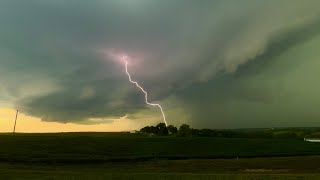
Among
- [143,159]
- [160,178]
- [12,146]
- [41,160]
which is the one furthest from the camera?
[12,146]

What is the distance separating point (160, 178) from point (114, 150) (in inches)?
3337

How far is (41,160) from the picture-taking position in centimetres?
10925

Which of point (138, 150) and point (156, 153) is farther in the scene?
point (138, 150)

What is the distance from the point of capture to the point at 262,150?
501ft

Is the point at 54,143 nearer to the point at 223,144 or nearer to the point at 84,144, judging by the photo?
the point at 84,144

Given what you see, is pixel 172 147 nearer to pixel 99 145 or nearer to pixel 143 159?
pixel 99 145

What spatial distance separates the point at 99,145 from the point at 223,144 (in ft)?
153

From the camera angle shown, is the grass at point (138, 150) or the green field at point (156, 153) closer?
the green field at point (156, 153)

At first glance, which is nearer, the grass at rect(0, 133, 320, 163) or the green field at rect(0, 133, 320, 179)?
the green field at rect(0, 133, 320, 179)

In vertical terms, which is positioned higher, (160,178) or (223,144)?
(223,144)

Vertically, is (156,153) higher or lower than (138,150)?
lower

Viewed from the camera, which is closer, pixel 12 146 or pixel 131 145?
pixel 12 146

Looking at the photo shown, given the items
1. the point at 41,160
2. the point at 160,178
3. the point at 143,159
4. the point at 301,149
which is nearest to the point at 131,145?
the point at 143,159

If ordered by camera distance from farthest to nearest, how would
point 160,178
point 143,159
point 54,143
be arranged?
point 54,143 → point 143,159 → point 160,178
